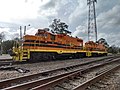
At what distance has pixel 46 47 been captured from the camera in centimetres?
1791

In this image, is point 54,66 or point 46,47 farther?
point 46,47

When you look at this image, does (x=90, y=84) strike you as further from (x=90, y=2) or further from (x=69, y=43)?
(x=90, y=2)

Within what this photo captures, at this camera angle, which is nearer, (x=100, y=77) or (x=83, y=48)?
(x=100, y=77)

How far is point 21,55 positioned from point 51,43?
397cm

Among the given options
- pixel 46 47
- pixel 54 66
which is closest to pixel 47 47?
pixel 46 47

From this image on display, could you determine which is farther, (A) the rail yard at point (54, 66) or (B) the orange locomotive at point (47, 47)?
(B) the orange locomotive at point (47, 47)

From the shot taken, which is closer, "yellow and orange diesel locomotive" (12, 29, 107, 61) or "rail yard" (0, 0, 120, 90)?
"rail yard" (0, 0, 120, 90)

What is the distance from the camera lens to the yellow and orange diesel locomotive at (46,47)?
16.0m

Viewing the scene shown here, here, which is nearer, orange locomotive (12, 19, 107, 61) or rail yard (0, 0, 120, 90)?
rail yard (0, 0, 120, 90)

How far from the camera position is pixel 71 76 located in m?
8.23

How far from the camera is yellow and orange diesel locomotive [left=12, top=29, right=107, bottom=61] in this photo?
16.0m

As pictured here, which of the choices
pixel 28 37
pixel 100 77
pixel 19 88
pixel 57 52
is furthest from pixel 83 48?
pixel 19 88

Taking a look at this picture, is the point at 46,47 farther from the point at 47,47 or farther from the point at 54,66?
the point at 54,66

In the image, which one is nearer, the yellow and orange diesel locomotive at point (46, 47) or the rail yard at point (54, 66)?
the rail yard at point (54, 66)
